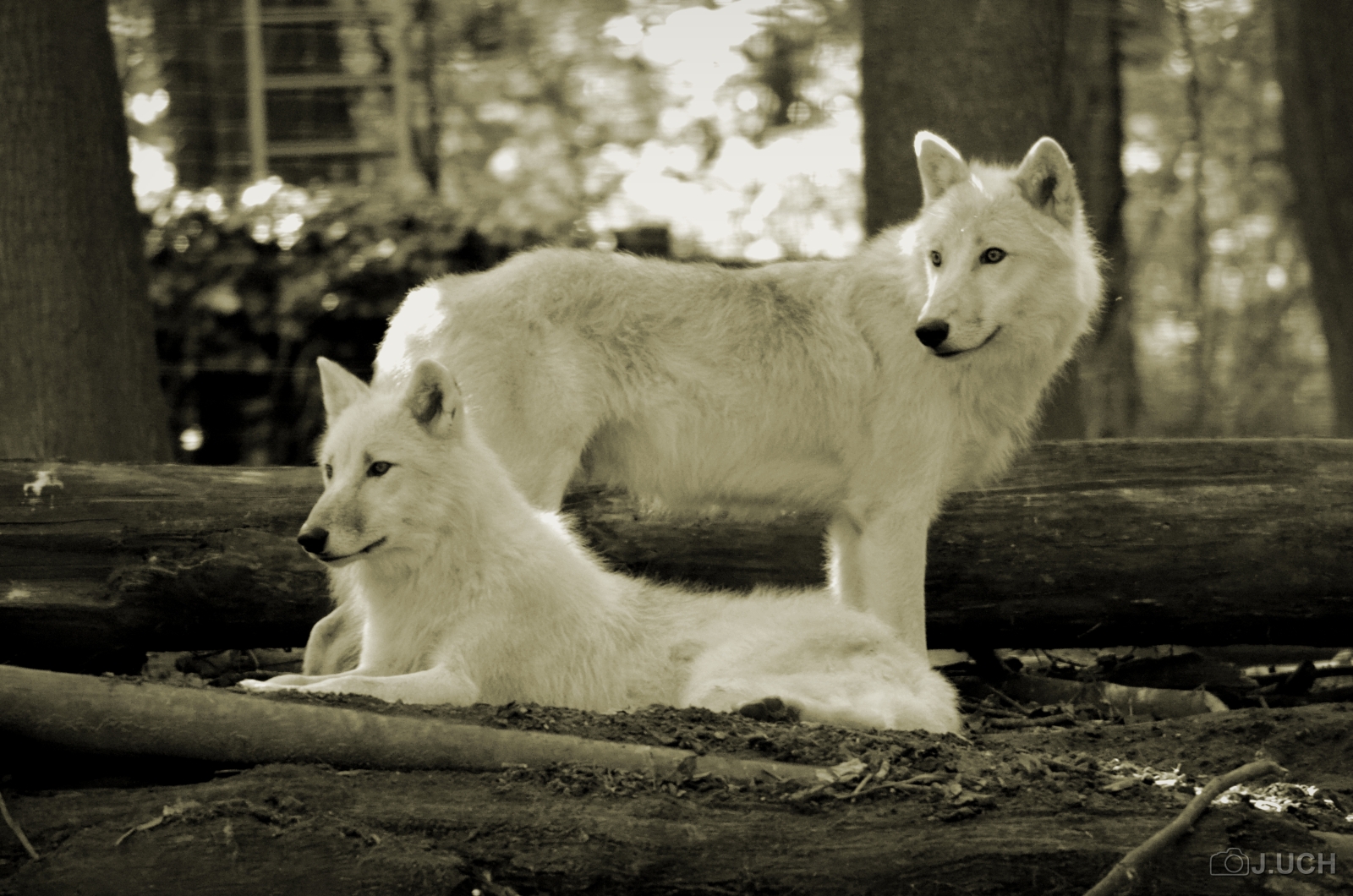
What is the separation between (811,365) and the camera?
18.0ft

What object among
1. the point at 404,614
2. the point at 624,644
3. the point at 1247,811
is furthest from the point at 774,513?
the point at 1247,811

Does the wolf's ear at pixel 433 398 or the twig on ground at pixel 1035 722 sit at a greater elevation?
the wolf's ear at pixel 433 398

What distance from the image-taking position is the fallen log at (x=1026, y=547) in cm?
488

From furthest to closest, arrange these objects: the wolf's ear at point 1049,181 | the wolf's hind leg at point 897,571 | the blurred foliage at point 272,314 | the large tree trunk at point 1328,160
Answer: the large tree trunk at point 1328,160 → the blurred foliage at point 272,314 → the wolf's ear at point 1049,181 → the wolf's hind leg at point 897,571

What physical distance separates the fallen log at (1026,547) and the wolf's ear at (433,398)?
0.94 m

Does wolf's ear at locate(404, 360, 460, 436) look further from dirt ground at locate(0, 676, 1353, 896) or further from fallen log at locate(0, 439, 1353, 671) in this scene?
dirt ground at locate(0, 676, 1353, 896)

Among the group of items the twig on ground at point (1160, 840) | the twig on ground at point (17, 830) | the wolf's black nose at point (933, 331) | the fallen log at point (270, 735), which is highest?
the wolf's black nose at point (933, 331)

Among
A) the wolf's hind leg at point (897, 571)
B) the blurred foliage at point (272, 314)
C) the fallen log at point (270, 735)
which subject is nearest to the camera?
the fallen log at point (270, 735)

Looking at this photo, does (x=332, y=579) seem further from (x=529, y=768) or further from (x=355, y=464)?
(x=529, y=768)

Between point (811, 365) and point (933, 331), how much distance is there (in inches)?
27.4

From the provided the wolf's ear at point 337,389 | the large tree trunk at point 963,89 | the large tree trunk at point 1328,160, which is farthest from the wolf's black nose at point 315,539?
the large tree trunk at point 1328,160

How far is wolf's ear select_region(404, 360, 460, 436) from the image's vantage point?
432 cm

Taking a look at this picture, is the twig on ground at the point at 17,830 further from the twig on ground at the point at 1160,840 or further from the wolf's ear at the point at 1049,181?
the wolf's ear at the point at 1049,181

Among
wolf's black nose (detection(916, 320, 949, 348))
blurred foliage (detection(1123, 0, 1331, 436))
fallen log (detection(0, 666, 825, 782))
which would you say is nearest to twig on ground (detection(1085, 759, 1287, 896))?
fallen log (detection(0, 666, 825, 782))
